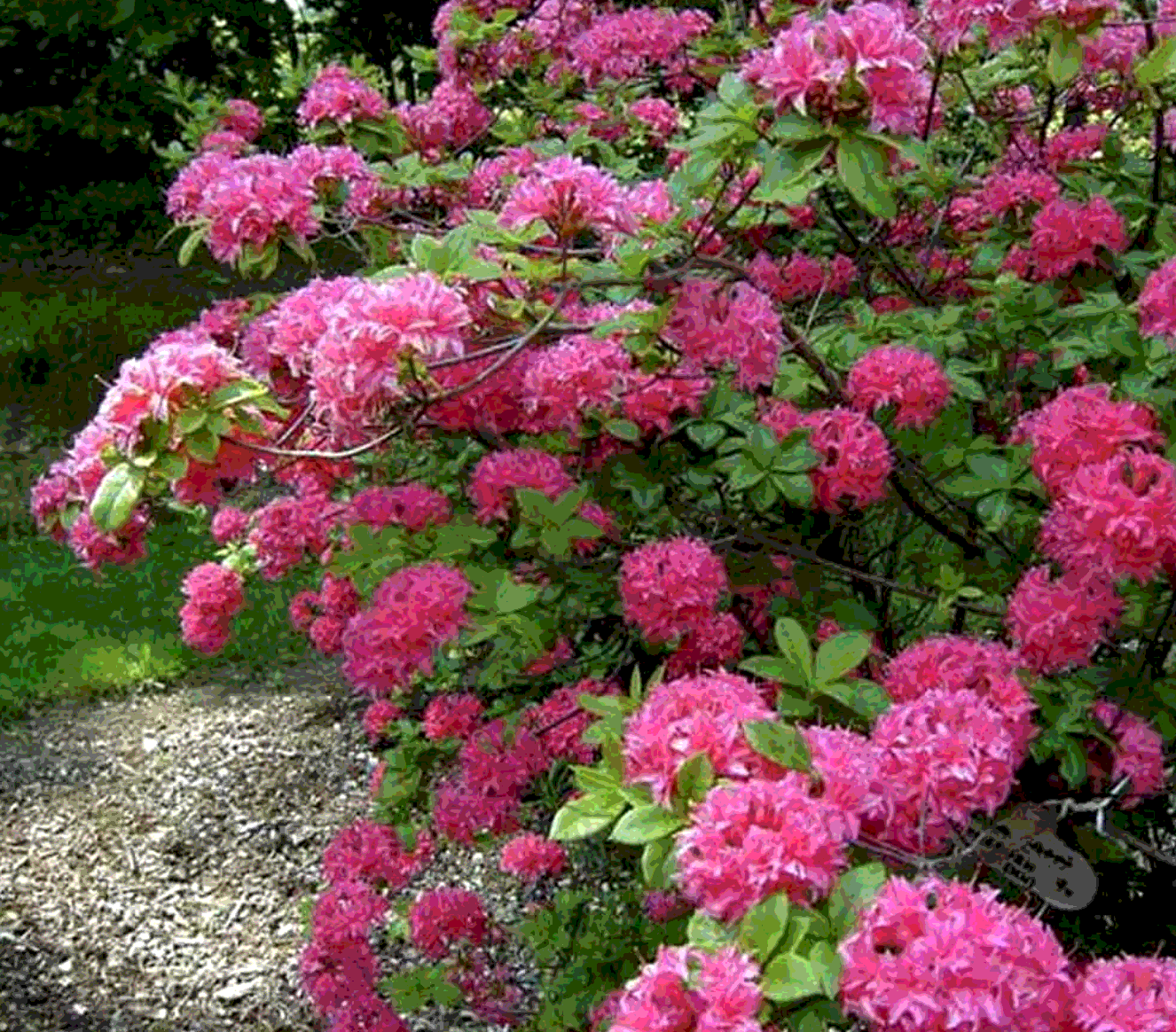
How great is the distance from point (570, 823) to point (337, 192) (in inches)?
51.4

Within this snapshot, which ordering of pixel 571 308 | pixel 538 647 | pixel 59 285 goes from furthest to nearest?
pixel 59 285 < pixel 571 308 < pixel 538 647

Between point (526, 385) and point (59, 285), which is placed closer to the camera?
point (526, 385)

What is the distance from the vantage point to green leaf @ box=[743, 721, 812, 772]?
4.79ft

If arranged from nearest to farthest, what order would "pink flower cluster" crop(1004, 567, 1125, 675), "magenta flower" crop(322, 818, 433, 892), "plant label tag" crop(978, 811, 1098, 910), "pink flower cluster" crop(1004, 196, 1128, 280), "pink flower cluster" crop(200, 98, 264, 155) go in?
"plant label tag" crop(978, 811, 1098, 910), "pink flower cluster" crop(1004, 567, 1125, 675), "pink flower cluster" crop(1004, 196, 1128, 280), "magenta flower" crop(322, 818, 433, 892), "pink flower cluster" crop(200, 98, 264, 155)

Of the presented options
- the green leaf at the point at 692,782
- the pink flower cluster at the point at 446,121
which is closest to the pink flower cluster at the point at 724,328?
the green leaf at the point at 692,782

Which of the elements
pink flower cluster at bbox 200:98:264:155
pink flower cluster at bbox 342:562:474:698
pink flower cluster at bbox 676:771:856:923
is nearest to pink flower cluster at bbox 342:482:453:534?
pink flower cluster at bbox 342:562:474:698

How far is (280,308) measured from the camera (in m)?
2.07

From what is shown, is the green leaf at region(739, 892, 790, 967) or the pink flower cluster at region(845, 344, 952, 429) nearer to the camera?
the green leaf at region(739, 892, 790, 967)

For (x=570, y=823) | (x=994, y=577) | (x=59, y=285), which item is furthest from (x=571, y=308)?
(x=59, y=285)

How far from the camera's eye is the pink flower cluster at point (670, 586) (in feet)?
6.82

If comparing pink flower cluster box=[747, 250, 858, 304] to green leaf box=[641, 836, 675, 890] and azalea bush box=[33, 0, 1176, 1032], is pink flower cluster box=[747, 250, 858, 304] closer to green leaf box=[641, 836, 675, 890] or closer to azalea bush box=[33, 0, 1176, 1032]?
azalea bush box=[33, 0, 1176, 1032]

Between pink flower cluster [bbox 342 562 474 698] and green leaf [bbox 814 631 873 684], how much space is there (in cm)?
47

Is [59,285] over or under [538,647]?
under

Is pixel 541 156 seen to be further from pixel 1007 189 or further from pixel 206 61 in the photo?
pixel 206 61
